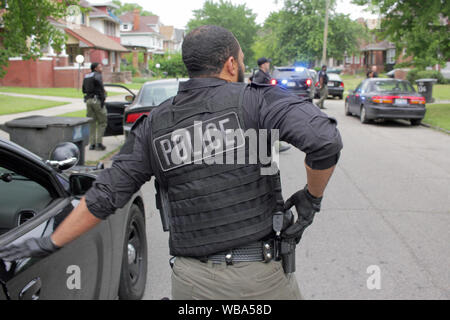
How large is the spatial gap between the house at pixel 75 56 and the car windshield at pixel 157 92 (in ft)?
43.1

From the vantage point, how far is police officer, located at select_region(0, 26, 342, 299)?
1823mm

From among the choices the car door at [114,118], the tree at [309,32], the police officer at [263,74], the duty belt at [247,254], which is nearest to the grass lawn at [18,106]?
the car door at [114,118]

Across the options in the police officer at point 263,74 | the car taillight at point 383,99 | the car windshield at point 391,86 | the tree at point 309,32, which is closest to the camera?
the police officer at point 263,74

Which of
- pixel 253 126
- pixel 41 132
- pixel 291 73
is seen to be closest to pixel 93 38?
pixel 291 73


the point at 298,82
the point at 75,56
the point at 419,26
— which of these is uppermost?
the point at 75,56

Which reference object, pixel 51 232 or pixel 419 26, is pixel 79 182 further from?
pixel 419 26

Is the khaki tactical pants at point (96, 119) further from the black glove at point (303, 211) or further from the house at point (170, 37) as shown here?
the house at point (170, 37)

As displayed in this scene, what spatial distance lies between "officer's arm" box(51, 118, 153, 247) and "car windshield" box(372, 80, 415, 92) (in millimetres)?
13900

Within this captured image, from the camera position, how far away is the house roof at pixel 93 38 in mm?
39438

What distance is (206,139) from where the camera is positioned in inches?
71.7

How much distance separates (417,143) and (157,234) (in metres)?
8.31

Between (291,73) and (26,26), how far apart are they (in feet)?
44.0

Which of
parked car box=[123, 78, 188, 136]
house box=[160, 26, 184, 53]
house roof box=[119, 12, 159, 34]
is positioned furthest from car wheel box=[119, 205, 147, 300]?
house box=[160, 26, 184, 53]

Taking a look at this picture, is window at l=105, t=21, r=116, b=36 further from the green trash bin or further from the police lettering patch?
the police lettering patch
